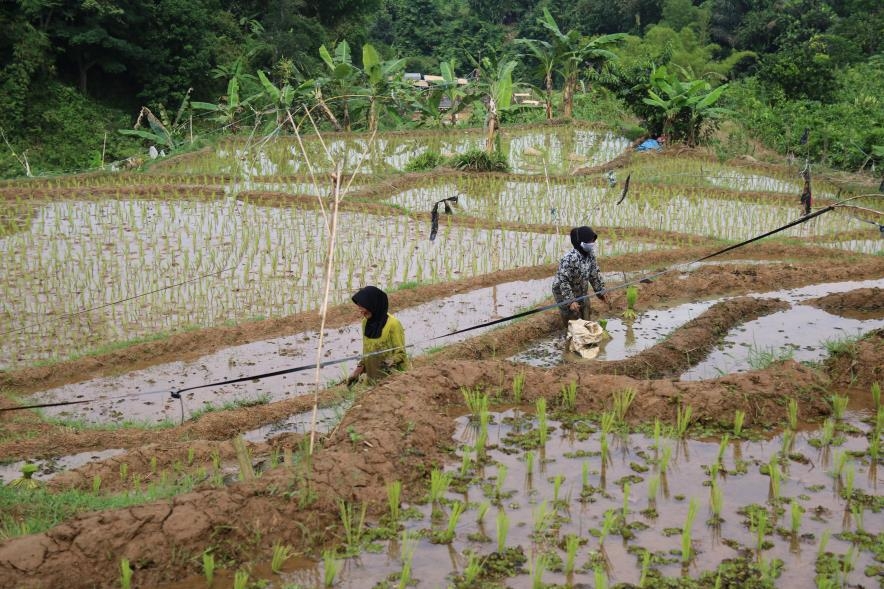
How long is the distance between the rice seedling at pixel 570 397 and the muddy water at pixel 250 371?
1.79 m

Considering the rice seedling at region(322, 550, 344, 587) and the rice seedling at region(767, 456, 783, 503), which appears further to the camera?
the rice seedling at region(767, 456, 783, 503)

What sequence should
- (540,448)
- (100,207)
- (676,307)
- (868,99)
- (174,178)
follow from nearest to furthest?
(540,448)
(676,307)
(100,207)
(174,178)
(868,99)

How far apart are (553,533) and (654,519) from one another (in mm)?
522

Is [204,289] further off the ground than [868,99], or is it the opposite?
[868,99]

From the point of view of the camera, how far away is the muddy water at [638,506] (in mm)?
3797

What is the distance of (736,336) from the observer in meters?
7.54

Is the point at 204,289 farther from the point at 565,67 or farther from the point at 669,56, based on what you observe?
the point at 669,56

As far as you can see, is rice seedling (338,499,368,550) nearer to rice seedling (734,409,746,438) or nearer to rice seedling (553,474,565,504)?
rice seedling (553,474,565,504)

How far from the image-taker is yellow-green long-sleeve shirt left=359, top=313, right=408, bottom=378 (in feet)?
18.3

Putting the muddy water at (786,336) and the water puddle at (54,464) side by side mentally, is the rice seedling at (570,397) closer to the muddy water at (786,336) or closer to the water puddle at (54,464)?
the muddy water at (786,336)

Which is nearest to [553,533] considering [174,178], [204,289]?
[204,289]

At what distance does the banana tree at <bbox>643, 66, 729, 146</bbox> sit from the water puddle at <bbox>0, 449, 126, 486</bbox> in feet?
42.4

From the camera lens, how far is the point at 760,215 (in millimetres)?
11836

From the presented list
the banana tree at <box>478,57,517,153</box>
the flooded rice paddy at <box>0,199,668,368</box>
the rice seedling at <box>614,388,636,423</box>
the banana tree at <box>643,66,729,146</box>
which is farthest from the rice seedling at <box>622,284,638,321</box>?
the banana tree at <box>643,66,729,146</box>
